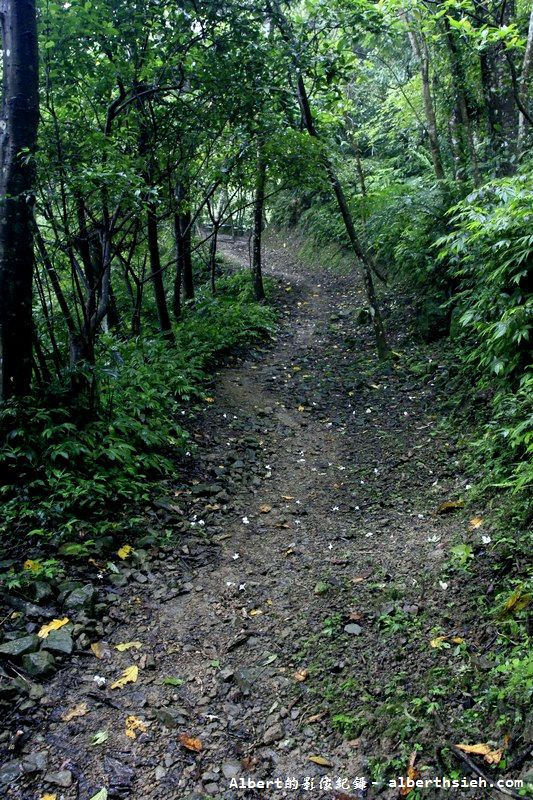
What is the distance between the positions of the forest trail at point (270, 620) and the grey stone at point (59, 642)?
0.48 ft

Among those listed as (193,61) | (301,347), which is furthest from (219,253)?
(193,61)

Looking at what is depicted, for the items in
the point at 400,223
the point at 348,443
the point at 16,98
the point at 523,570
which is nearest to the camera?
the point at 523,570

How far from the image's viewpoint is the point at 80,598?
434cm

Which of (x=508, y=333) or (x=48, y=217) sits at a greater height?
(x=48, y=217)

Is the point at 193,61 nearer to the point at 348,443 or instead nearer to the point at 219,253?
the point at 348,443

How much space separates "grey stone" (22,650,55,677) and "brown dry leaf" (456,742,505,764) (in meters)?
2.74

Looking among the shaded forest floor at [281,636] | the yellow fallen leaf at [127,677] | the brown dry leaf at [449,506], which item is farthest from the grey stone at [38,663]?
the brown dry leaf at [449,506]

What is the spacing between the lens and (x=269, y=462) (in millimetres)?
7363

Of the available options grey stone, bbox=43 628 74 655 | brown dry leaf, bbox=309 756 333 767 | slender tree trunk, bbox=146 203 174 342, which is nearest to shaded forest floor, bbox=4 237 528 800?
brown dry leaf, bbox=309 756 333 767

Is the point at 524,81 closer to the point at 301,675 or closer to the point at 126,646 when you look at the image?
the point at 301,675

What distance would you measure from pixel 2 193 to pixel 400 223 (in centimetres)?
886

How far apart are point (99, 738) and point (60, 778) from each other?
0.32 m

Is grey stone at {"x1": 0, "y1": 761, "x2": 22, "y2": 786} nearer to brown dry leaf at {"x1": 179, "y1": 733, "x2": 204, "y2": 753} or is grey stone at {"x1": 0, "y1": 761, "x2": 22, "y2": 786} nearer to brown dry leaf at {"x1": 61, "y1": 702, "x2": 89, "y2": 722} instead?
brown dry leaf at {"x1": 61, "y1": 702, "x2": 89, "y2": 722}

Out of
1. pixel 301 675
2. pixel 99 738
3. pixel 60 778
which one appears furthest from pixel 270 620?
pixel 60 778
